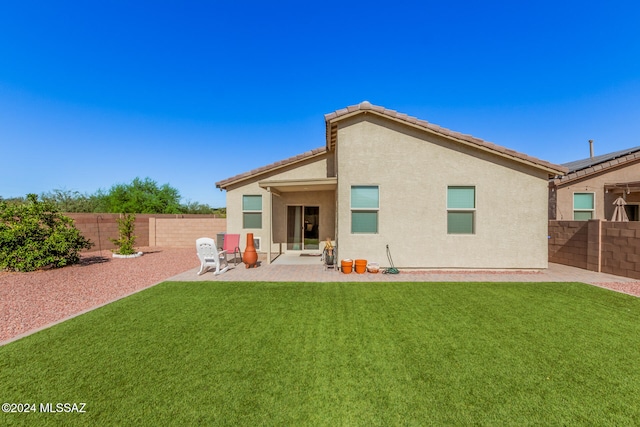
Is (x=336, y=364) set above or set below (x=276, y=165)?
below

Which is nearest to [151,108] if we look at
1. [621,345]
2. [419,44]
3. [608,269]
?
[419,44]

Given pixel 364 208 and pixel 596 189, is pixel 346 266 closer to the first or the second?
pixel 364 208

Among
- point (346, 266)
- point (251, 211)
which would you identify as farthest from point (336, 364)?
point (251, 211)

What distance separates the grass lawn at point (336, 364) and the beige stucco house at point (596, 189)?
908 centimetres

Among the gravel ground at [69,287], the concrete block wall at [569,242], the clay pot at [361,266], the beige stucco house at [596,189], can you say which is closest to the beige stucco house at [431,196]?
the clay pot at [361,266]

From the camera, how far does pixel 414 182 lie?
9.23 m

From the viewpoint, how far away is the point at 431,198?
918cm

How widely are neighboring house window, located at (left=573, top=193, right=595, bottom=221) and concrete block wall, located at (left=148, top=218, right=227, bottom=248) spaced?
20.4 metres

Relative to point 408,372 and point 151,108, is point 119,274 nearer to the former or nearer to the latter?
point 408,372

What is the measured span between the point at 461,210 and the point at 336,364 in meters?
7.99

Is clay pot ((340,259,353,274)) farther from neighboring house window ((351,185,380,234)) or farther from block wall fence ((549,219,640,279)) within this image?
block wall fence ((549,219,640,279))

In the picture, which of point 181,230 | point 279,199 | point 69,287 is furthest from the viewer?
point 181,230

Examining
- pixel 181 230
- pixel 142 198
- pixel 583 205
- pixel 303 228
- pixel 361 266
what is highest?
pixel 142 198

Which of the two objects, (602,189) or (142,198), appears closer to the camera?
(602,189)
